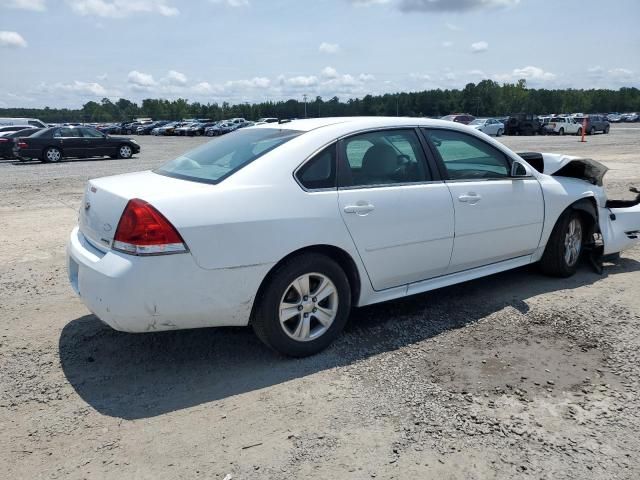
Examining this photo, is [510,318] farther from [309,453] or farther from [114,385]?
[114,385]

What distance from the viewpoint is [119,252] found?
3279 mm

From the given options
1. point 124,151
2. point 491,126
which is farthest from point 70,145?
point 491,126

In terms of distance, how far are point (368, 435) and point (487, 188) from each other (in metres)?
2.49

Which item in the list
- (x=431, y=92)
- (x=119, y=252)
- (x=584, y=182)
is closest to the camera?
(x=119, y=252)

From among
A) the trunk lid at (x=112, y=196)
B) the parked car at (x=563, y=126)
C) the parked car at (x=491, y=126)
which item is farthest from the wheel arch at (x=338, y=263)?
the parked car at (x=563, y=126)

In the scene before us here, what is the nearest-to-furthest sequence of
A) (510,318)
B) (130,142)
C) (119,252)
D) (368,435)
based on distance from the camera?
(368,435)
(119,252)
(510,318)
(130,142)

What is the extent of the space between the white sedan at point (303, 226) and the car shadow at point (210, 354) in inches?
10.1

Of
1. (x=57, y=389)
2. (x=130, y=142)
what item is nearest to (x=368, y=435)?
(x=57, y=389)

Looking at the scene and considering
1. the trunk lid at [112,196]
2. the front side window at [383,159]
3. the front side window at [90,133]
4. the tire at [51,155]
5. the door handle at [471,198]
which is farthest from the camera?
the front side window at [90,133]

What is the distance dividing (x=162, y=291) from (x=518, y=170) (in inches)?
128

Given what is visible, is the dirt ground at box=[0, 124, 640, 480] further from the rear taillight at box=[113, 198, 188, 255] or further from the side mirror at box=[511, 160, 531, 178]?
the side mirror at box=[511, 160, 531, 178]

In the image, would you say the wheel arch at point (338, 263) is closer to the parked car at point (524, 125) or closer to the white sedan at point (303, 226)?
the white sedan at point (303, 226)

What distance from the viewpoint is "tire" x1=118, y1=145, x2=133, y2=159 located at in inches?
914

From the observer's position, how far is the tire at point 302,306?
11.6 feet
